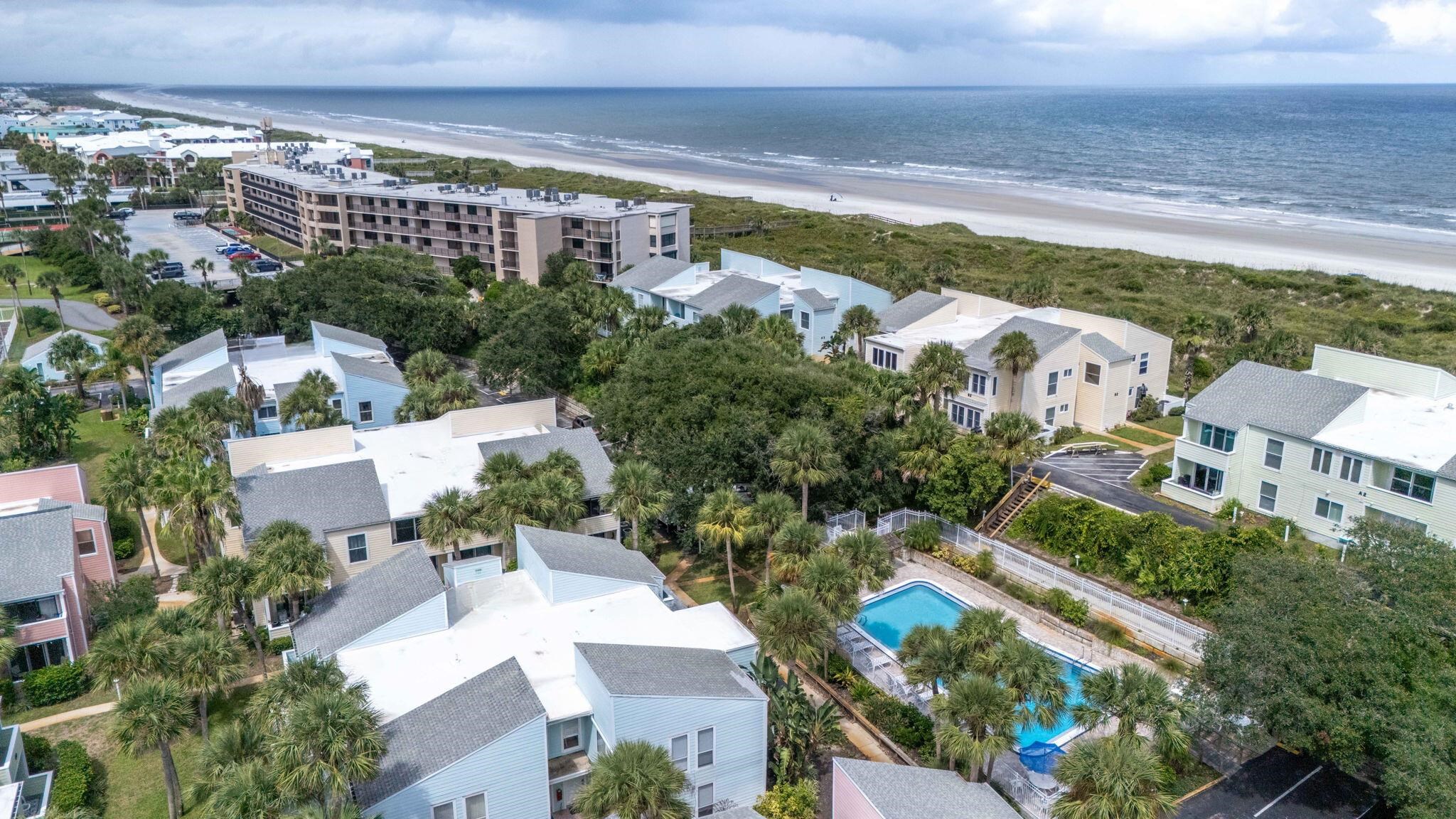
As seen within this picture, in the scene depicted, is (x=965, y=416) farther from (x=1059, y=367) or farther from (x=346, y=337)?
(x=346, y=337)

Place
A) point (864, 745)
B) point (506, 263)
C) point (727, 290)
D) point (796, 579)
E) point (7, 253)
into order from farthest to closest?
point (7, 253)
point (506, 263)
point (727, 290)
point (796, 579)
point (864, 745)

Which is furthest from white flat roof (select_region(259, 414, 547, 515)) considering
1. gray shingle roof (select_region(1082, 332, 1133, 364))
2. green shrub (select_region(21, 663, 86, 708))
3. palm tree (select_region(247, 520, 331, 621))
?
gray shingle roof (select_region(1082, 332, 1133, 364))

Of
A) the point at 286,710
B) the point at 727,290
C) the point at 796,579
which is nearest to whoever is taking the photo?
the point at 286,710

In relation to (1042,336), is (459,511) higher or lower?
lower

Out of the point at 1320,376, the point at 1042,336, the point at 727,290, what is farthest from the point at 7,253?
the point at 1320,376

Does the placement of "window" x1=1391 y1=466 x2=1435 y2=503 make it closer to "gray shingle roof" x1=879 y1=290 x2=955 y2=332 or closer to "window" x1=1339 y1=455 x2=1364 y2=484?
"window" x1=1339 y1=455 x2=1364 y2=484

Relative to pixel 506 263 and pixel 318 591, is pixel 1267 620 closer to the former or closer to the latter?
pixel 318 591

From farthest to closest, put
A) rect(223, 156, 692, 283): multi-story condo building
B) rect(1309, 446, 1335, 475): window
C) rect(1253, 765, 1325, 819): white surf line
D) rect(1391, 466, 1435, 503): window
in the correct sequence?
1. rect(223, 156, 692, 283): multi-story condo building
2. rect(1309, 446, 1335, 475): window
3. rect(1391, 466, 1435, 503): window
4. rect(1253, 765, 1325, 819): white surf line
